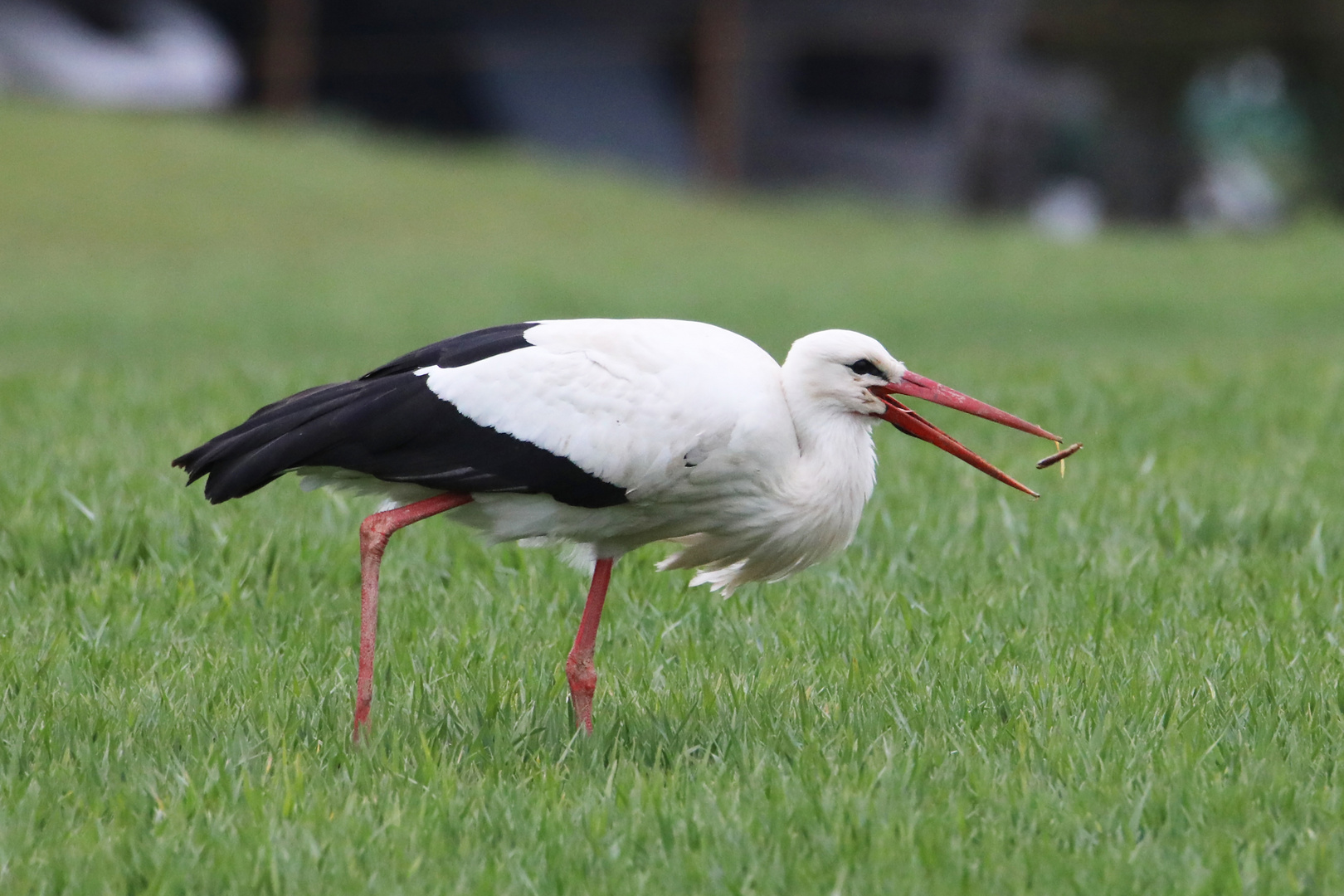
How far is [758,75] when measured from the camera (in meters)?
23.7

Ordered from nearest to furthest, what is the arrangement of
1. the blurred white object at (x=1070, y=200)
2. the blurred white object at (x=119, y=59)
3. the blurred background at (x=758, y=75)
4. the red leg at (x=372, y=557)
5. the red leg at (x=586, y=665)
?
the red leg at (x=372, y=557) < the red leg at (x=586, y=665) < the blurred background at (x=758, y=75) < the blurred white object at (x=119, y=59) < the blurred white object at (x=1070, y=200)

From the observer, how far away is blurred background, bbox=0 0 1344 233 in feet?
71.2

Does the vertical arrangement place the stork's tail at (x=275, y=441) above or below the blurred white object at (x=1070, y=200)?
above

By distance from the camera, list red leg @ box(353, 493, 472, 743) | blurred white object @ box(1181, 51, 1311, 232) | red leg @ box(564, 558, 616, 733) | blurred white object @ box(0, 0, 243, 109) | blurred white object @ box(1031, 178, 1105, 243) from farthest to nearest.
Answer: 1. blurred white object @ box(1031, 178, 1105, 243)
2. blurred white object @ box(1181, 51, 1311, 232)
3. blurred white object @ box(0, 0, 243, 109)
4. red leg @ box(564, 558, 616, 733)
5. red leg @ box(353, 493, 472, 743)

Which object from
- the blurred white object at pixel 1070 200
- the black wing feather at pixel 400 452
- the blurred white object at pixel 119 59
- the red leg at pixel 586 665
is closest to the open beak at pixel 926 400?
the black wing feather at pixel 400 452

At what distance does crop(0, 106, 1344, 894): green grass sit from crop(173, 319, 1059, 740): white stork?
36 centimetres

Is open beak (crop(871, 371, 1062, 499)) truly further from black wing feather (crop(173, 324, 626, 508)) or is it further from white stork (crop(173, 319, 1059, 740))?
black wing feather (crop(173, 324, 626, 508))

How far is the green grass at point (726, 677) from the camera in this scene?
117 inches

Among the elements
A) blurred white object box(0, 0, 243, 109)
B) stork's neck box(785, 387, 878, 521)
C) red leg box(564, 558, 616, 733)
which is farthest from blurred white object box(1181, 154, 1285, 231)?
red leg box(564, 558, 616, 733)

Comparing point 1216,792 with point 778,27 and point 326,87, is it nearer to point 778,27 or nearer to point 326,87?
point 778,27

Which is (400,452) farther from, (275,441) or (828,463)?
(828,463)

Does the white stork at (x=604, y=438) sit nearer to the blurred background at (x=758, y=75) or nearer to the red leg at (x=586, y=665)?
the red leg at (x=586, y=665)

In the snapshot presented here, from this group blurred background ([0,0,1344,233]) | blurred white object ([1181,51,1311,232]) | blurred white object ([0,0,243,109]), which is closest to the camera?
blurred background ([0,0,1344,233])

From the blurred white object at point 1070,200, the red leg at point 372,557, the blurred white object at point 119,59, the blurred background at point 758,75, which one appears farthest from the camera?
the blurred white object at point 1070,200
